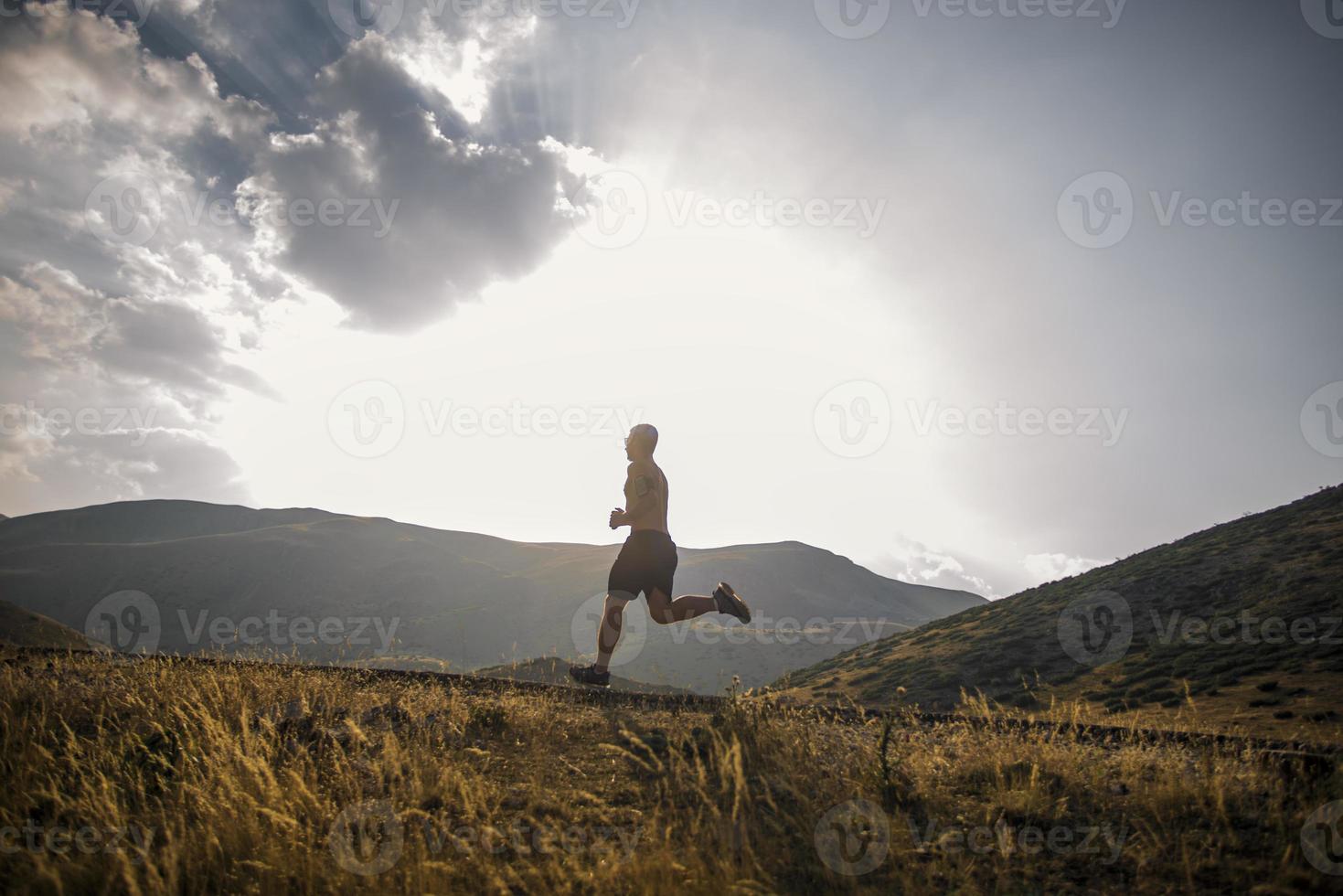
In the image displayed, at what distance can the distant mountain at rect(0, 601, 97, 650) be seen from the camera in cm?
2220

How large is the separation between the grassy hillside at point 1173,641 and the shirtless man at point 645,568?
6048 millimetres

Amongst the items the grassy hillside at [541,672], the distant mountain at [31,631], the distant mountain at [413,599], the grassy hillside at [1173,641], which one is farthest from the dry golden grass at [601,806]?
the distant mountain at [413,599]

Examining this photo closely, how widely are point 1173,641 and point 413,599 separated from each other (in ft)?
264

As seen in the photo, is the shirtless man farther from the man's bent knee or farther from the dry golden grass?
the dry golden grass

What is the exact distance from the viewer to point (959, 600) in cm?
13538

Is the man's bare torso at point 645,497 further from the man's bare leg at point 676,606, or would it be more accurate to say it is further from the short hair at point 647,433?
the man's bare leg at point 676,606

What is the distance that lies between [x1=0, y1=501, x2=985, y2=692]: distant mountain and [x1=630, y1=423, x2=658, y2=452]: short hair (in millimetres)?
34628

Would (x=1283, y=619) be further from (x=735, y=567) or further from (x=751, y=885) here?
(x=735, y=567)

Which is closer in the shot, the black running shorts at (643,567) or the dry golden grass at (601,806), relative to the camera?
the dry golden grass at (601,806)

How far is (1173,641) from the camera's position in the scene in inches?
675

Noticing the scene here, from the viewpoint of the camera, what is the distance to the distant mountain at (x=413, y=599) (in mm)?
52375

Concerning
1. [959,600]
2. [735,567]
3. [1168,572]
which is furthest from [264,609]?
[959,600]

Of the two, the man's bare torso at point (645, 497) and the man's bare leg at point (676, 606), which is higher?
the man's bare torso at point (645, 497)

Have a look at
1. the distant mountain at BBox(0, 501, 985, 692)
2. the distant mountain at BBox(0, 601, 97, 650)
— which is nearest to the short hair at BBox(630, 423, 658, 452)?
the distant mountain at BBox(0, 601, 97, 650)
